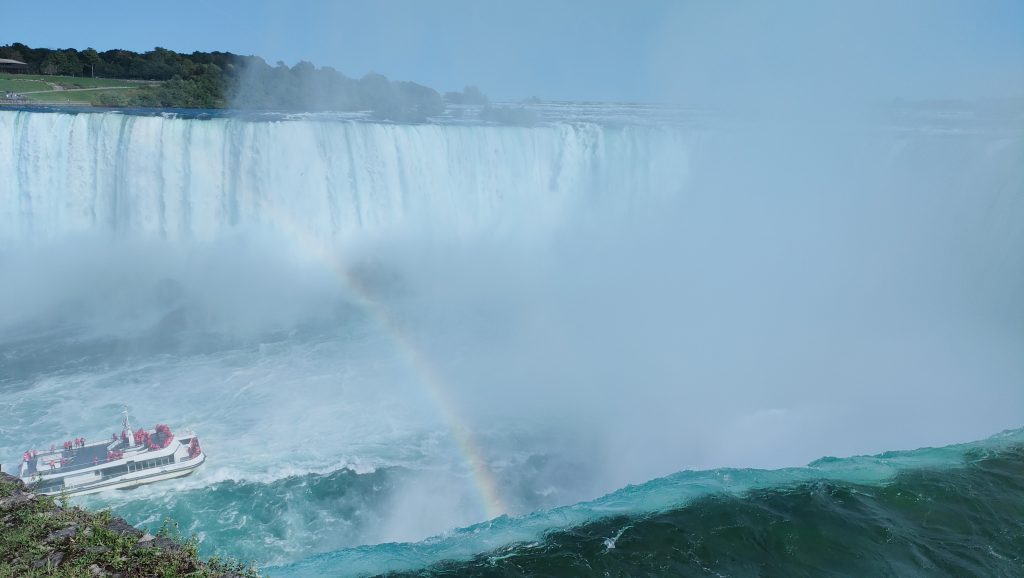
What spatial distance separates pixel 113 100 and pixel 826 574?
3754cm

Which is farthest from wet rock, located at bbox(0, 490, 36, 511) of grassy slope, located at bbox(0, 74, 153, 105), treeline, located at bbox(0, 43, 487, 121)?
grassy slope, located at bbox(0, 74, 153, 105)

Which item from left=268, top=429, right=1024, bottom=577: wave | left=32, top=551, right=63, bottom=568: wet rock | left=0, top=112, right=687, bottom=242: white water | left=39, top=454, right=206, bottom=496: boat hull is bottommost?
left=268, top=429, right=1024, bottom=577: wave

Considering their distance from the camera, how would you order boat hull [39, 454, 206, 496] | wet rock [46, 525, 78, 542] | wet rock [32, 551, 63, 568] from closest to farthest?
wet rock [32, 551, 63, 568] → wet rock [46, 525, 78, 542] → boat hull [39, 454, 206, 496]

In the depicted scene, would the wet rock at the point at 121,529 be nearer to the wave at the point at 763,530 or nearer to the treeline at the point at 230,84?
the wave at the point at 763,530

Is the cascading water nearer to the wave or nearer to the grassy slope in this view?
the wave

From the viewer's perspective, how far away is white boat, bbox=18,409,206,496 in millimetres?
9078

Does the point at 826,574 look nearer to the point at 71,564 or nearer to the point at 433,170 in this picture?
the point at 71,564

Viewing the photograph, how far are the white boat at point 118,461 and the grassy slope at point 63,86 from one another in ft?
94.2

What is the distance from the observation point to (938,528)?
7305mm

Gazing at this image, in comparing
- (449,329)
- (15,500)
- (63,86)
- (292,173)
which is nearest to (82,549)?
(15,500)

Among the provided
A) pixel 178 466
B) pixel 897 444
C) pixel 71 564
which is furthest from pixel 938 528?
pixel 178 466

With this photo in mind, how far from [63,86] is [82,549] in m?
38.2

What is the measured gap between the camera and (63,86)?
114 ft

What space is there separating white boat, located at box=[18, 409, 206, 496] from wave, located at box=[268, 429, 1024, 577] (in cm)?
344
